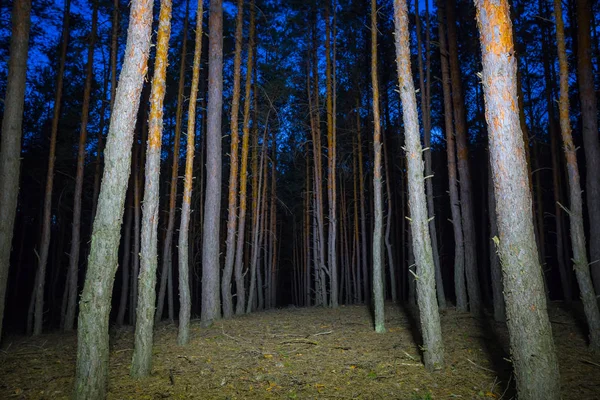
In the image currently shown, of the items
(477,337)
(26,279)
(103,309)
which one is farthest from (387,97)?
(26,279)

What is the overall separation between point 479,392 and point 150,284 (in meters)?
5.27

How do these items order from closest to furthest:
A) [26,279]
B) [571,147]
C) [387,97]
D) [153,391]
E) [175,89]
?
[153,391], [571,147], [175,89], [387,97], [26,279]

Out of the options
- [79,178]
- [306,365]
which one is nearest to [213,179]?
[79,178]

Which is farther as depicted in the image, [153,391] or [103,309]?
[153,391]

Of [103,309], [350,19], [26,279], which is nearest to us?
[103,309]

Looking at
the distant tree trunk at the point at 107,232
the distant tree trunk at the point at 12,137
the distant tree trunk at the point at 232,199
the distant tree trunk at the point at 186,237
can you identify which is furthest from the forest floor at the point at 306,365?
the distant tree trunk at the point at 12,137

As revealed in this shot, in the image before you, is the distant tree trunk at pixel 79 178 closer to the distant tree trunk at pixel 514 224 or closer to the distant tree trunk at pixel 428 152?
the distant tree trunk at pixel 428 152

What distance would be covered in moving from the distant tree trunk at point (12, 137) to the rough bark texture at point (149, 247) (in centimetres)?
366

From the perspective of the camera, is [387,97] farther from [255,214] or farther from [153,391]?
[153,391]

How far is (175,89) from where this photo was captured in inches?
654

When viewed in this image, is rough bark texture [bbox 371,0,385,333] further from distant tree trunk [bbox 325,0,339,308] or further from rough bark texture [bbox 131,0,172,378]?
distant tree trunk [bbox 325,0,339,308]

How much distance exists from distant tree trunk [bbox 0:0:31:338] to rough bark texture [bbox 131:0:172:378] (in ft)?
12.0

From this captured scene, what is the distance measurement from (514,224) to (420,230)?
191 centimetres

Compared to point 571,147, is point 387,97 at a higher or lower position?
higher
